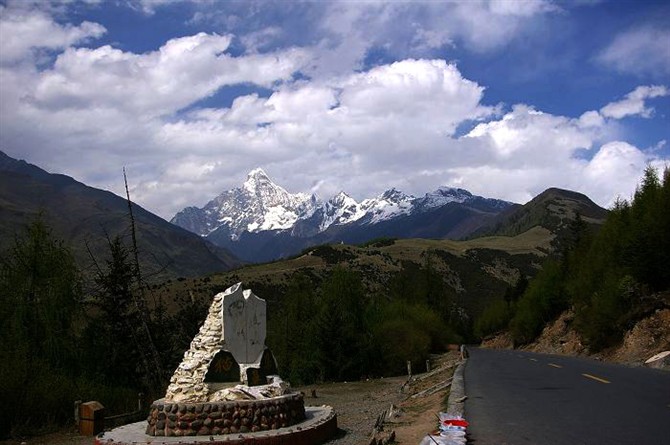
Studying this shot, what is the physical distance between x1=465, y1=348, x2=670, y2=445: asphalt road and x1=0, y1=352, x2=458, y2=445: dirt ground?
3.70 feet

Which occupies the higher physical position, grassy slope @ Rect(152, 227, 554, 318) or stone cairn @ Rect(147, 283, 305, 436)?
grassy slope @ Rect(152, 227, 554, 318)

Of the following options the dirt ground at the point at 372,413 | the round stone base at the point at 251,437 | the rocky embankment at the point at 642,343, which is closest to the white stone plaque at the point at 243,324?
the round stone base at the point at 251,437

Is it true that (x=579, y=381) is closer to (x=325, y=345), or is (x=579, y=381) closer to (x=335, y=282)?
(x=325, y=345)

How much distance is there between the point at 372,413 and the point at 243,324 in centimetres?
722

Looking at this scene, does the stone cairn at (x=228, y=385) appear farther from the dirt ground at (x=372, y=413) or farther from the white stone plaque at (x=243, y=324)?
the dirt ground at (x=372, y=413)

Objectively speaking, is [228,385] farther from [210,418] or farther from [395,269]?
[395,269]

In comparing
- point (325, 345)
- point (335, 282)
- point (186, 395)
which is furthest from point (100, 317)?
point (335, 282)

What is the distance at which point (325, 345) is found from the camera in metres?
42.4

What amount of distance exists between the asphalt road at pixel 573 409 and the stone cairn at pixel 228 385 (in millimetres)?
4917

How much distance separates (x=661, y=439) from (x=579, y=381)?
7.62 metres

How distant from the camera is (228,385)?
49.7 ft

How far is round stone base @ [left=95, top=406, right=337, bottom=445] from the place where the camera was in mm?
12656

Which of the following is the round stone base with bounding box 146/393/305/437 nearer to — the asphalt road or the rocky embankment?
the asphalt road

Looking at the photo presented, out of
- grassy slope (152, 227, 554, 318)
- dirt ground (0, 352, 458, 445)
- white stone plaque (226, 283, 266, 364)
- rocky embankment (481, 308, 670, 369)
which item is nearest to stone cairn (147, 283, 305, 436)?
white stone plaque (226, 283, 266, 364)
